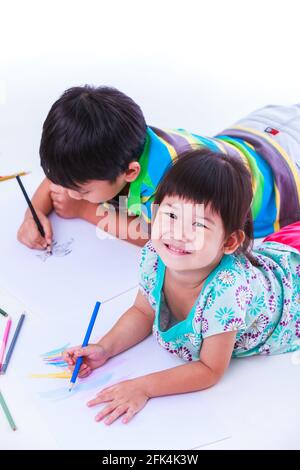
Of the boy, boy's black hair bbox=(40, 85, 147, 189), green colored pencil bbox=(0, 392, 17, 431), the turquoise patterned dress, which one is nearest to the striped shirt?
the boy

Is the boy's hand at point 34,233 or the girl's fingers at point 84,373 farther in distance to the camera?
the boy's hand at point 34,233

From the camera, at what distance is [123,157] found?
1.28m

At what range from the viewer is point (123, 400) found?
42.5 inches

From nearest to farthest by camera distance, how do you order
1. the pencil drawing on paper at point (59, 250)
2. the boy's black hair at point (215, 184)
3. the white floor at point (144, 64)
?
the boy's black hair at point (215, 184), the pencil drawing on paper at point (59, 250), the white floor at point (144, 64)

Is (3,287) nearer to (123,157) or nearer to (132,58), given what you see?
(123,157)

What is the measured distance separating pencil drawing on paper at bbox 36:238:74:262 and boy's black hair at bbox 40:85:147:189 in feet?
0.68

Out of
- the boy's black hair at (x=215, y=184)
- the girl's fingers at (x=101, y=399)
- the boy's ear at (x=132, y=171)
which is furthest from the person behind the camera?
the boy's ear at (x=132, y=171)

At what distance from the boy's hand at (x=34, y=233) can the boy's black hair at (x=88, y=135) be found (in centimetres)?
21

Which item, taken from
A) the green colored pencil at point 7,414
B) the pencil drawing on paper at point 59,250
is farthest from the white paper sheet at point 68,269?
the green colored pencil at point 7,414

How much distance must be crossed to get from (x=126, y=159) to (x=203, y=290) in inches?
13.7

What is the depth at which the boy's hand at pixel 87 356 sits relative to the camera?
1.13 m

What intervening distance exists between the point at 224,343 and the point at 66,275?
0.44 metres

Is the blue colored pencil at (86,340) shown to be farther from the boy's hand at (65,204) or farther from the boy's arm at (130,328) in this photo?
the boy's hand at (65,204)

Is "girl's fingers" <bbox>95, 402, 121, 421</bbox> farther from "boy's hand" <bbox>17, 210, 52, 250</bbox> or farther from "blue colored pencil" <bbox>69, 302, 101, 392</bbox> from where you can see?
"boy's hand" <bbox>17, 210, 52, 250</bbox>
